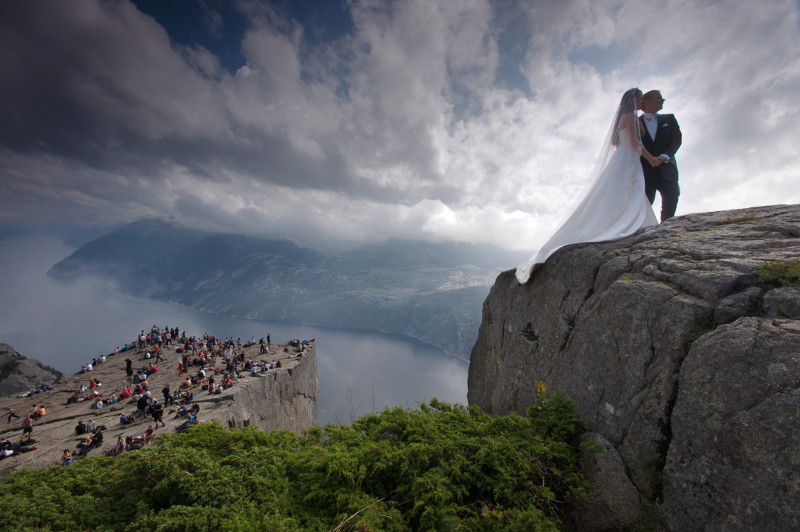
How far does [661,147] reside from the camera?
8.59m

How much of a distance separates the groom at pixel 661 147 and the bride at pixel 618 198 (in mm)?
366

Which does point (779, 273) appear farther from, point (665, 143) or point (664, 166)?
point (665, 143)

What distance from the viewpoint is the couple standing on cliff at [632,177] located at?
8.29 meters

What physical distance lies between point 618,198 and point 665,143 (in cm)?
201

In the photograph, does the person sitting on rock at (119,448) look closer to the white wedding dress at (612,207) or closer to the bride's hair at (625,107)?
the white wedding dress at (612,207)

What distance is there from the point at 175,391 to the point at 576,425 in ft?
80.5

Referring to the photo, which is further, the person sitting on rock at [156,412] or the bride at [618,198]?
the person sitting on rock at [156,412]

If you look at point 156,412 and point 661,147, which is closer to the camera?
point 661,147

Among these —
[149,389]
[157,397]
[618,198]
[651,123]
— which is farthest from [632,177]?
[149,389]

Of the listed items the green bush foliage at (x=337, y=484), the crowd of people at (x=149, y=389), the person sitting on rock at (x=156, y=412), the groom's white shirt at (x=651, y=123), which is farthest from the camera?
the person sitting on rock at (x=156, y=412)

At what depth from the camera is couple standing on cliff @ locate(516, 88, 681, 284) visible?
326 inches

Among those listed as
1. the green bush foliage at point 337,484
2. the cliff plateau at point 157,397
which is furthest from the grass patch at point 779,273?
the cliff plateau at point 157,397

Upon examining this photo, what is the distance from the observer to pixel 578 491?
4168 millimetres

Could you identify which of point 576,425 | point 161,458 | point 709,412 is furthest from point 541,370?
point 161,458
